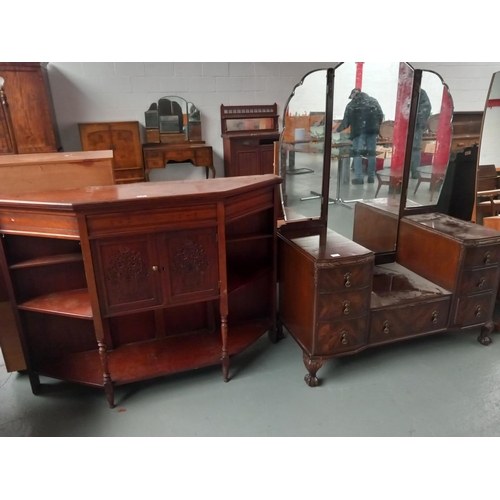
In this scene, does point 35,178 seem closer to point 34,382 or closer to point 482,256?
point 34,382

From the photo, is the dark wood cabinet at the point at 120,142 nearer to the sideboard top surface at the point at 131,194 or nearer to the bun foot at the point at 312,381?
the sideboard top surface at the point at 131,194

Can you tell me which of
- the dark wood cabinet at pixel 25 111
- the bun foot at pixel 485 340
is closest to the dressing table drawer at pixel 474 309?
the bun foot at pixel 485 340

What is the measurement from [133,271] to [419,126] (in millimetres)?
2114

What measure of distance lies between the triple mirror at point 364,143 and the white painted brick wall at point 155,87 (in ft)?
6.54

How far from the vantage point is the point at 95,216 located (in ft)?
5.59

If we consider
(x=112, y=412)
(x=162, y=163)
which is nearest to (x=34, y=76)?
(x=162, y=163)

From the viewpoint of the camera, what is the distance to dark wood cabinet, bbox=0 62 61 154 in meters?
3.71

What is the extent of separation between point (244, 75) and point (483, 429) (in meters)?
4.37

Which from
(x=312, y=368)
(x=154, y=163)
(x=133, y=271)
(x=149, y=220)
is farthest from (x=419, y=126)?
(x=154, y=163)

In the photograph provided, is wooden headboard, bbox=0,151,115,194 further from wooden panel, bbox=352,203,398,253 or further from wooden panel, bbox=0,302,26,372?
wooden panel, bbox=352,203,398,253

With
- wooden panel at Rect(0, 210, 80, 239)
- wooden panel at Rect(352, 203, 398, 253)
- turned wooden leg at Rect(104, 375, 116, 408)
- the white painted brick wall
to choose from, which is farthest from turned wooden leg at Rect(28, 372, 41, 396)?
the white painted brick wall

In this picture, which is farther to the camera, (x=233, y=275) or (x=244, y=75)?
(x=244, y=75)

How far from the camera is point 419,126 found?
2635 millimetres

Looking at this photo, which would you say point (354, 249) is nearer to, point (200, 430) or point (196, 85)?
point (200, 430)
